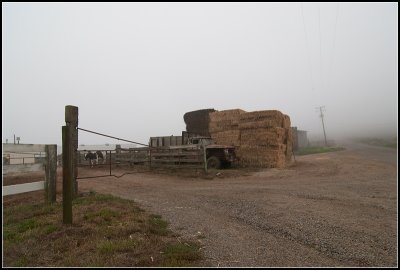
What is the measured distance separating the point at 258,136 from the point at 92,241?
16.8 m

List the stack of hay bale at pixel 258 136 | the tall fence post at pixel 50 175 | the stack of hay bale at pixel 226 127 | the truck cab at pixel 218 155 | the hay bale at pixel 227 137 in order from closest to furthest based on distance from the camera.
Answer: the tall fence post at pixel 50 175 < the truck cab at pixel 218 155 < the stack of hay bale at pixel 258 136 < the hay bale at pixel 227 137 < the stack of hay bale at pixel 226 127

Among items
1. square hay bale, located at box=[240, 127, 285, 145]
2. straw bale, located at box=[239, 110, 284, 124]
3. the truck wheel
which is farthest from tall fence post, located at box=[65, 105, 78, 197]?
straw bale, located at box=[239, 110, 284, 124]

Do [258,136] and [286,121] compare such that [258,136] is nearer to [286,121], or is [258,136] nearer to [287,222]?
[286,121]

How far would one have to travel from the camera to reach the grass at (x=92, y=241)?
4.22 metres

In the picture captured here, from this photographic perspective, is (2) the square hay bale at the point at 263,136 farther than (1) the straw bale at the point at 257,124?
No

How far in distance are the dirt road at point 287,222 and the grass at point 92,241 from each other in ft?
1.66

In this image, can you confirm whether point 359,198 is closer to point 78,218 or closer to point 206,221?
point 206,221

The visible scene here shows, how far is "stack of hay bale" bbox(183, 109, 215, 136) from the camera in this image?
28.7m

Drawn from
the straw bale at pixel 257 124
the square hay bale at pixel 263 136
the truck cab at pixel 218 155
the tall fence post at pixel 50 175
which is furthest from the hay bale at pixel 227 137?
the tall fence post at pixel 50 175

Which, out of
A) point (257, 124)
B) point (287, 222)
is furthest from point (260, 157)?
point (287, 222)

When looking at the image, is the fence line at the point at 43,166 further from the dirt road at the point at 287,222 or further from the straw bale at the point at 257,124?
the straw bale at the point at 257,124

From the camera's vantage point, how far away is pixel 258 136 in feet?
68.2

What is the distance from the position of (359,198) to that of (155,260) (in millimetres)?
6879

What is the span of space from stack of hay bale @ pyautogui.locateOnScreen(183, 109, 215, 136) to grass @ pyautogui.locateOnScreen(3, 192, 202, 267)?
849 inches
